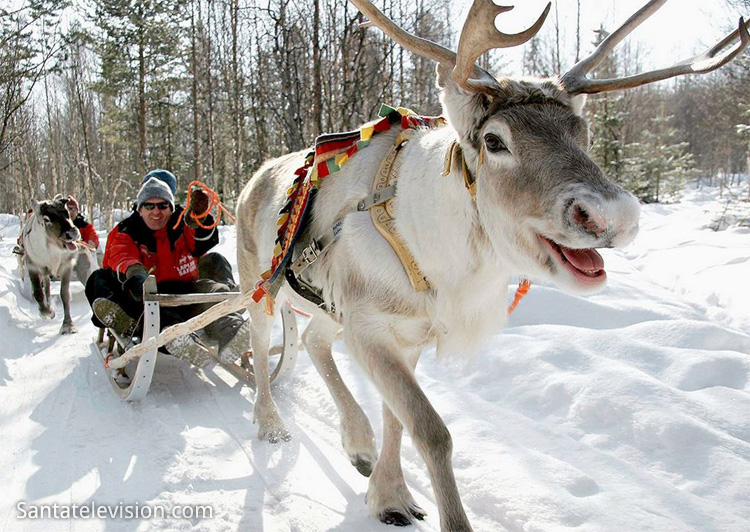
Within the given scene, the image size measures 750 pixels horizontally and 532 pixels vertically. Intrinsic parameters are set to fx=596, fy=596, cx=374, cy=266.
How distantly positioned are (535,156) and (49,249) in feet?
27.6

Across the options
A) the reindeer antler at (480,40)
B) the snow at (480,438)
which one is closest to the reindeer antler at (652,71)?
the reindeer antler at (480,40)

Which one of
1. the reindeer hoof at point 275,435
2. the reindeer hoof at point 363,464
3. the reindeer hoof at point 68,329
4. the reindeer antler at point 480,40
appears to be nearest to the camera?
the reindeer antler at point 480,40

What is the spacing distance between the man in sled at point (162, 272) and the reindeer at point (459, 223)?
5.93 ft

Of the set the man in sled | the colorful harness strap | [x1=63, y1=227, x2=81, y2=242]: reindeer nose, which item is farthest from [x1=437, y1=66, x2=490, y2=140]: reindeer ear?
[x1=63, y1=227, x2=81, y2=242]: reindeer nose

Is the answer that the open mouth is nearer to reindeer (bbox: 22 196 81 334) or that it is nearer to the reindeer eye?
the reindeer eye

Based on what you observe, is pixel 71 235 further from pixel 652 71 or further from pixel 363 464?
pixel 652 71

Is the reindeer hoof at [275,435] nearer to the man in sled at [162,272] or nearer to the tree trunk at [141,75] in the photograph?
the man in sled at [162,272]

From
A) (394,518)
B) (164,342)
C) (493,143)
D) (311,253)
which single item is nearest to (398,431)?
(394,518)

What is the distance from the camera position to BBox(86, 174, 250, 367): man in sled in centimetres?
477

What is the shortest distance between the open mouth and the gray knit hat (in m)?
4.25

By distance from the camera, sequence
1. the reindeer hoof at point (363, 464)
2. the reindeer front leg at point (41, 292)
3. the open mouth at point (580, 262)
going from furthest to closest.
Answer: the reindeer front leg at point (41, 292)
the reindeer hoof at point (363, 464)
the open mouth at point (580, 262)

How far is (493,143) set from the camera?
83.7 inches

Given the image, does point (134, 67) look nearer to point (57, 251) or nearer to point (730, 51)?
point (57, 251)

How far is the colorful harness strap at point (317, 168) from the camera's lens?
3.05 metres
